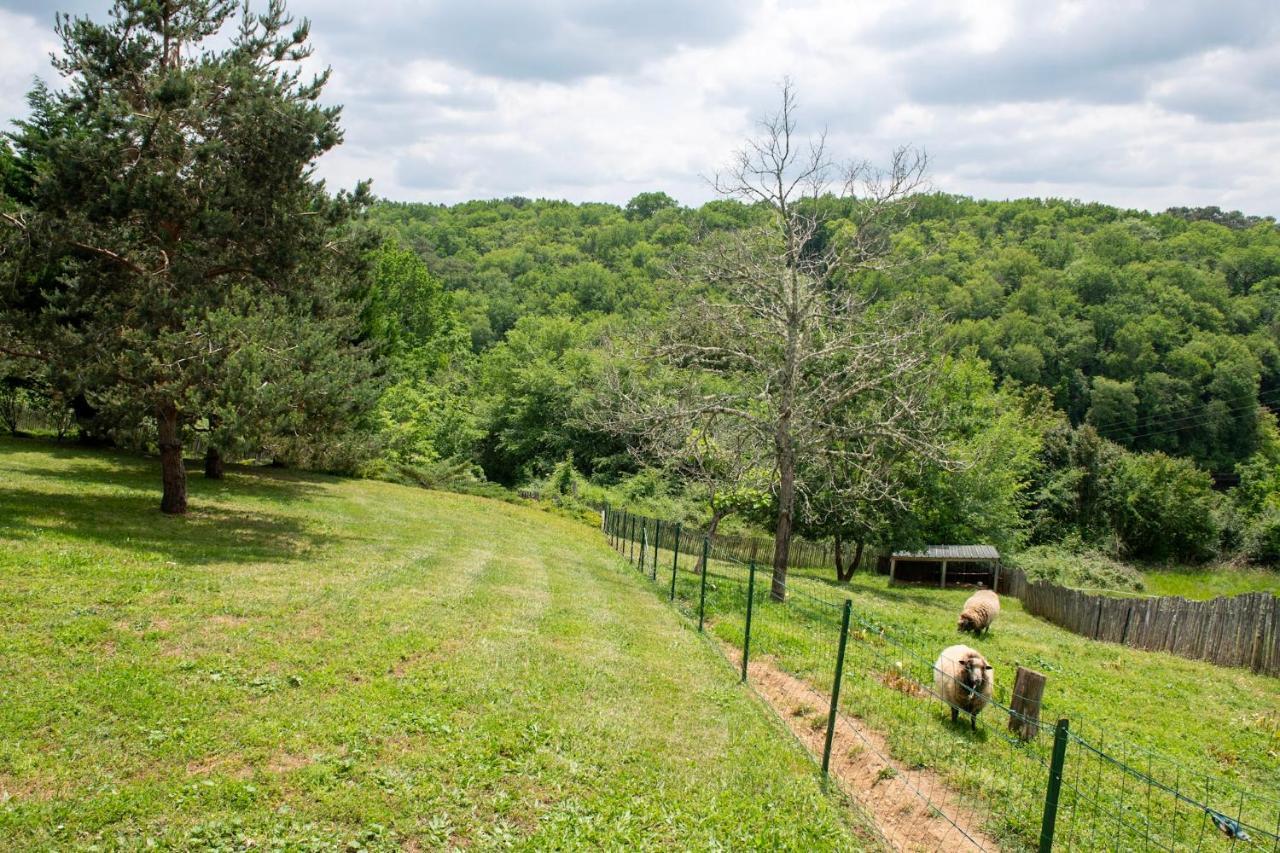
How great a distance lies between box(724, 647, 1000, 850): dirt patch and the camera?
601cm

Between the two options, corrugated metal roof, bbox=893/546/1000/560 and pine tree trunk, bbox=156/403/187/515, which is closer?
pine tree trunk, bbox=156/403/187/515

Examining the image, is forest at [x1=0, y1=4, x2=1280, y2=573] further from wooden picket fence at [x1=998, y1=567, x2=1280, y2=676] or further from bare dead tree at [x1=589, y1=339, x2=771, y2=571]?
wooden picket fence at [x1=998, y1=567, x2=1280, y2=676]

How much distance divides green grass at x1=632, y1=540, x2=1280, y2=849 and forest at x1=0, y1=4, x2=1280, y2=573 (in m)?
3.95

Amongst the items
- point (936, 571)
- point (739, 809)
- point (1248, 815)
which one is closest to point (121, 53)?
point (739, 809)

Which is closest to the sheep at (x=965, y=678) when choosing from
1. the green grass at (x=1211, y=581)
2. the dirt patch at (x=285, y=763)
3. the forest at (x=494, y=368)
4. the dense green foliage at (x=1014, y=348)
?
the dirt patch at (x=285, y=763)

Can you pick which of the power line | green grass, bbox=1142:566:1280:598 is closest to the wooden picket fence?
green grass, bbox=1142:566:1280:598

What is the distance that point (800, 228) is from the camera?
1658cm

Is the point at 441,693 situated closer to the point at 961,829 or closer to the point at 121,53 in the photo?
the point at 961,829

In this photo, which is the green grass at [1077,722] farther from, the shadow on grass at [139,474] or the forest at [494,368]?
the shadow on grass at [139,474]

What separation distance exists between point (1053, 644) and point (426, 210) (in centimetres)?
12943

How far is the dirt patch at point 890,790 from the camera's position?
19.7 ft

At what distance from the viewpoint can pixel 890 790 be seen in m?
6.81

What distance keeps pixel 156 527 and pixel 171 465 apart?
2.14 meters

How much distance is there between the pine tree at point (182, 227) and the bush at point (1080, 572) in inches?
1372
